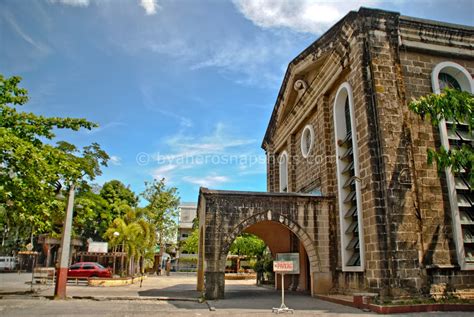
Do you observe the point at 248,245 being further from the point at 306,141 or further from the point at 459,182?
the point at 459,182

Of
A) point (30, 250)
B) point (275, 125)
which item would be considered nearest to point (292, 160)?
point (275, 125)

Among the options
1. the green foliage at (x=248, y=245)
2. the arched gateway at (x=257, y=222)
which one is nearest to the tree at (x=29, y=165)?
the arched gateway at (x=257, y=222)

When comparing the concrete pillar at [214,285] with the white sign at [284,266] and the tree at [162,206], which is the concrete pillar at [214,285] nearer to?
the white sign at [284,266]

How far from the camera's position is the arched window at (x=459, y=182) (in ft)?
34.0

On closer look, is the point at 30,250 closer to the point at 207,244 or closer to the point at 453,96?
the point at 207,244

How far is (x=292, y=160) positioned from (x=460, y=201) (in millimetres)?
8565

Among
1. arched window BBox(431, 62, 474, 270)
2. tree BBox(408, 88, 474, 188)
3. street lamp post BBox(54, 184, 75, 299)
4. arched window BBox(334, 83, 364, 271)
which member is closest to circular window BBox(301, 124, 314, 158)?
arched window BBox(334, 83, 364, 271)

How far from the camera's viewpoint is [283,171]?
20672mm

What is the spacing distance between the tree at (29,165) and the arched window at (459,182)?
38.8 ft

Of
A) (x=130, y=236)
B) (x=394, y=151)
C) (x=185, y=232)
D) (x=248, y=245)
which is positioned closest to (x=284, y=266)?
(x=394, y=151)

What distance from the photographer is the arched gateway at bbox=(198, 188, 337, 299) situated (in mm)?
12328

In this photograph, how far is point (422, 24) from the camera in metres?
12.1

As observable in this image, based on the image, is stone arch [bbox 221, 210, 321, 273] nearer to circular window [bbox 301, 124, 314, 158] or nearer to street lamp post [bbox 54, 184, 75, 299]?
circular window [bbox 301, 124, 314, 158]

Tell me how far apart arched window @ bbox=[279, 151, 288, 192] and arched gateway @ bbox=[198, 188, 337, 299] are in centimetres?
648
